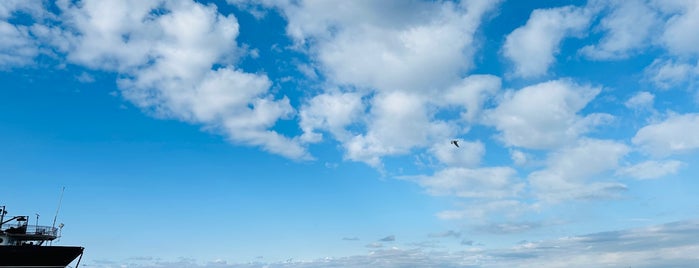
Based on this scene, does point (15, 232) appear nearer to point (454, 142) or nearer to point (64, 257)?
point (64, 257)

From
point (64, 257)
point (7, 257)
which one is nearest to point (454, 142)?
point (64, 257)

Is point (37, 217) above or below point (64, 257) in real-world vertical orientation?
above

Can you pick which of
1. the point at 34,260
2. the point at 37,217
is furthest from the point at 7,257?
the point at 37,217

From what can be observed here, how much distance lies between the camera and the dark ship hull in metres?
63.0

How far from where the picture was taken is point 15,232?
66375mm

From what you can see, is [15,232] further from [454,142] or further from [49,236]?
[454,142]

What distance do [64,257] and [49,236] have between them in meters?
3.95

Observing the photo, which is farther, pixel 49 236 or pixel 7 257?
pixel 49 236

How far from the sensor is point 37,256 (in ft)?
213

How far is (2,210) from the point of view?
6744cm

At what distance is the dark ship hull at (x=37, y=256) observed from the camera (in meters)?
63.0

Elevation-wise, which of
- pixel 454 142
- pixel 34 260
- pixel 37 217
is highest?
pixel 454 142

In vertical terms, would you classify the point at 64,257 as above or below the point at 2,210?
below

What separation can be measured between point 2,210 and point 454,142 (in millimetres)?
66376
